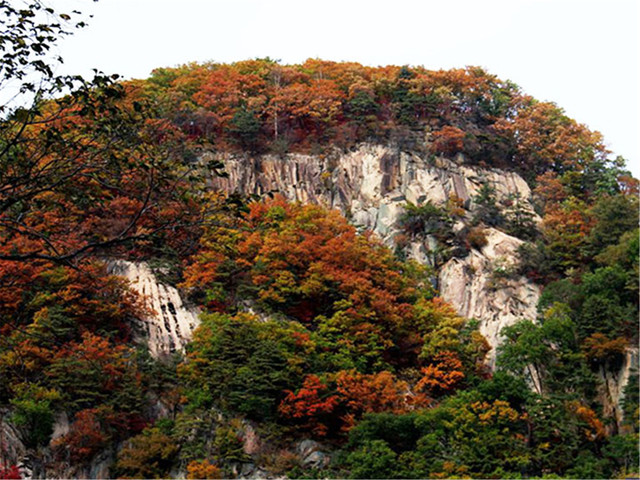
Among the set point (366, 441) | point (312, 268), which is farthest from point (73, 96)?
point (312, 268)

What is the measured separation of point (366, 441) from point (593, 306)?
888 cm

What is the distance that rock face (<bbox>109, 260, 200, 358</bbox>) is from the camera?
20391 mm

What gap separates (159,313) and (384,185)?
13162 millimetres

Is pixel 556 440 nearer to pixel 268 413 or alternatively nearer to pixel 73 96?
pixel 268 413

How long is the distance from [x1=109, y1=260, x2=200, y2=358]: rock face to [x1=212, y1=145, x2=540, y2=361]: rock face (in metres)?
5.81

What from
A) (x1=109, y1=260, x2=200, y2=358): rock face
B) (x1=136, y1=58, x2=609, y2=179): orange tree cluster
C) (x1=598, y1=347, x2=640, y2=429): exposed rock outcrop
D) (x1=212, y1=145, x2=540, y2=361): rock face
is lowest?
(x1=598, y1=347, x2=640, y2=429): exposed rock outcrop

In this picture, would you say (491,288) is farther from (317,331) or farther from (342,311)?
(317,331)

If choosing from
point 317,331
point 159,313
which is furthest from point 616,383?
point 159,313

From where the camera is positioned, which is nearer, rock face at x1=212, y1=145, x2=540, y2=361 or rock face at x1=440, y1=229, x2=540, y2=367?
rock face at x1=440, y1=229, x2=540, y2=367

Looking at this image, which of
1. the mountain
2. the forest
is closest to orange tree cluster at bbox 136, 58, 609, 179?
the mountain

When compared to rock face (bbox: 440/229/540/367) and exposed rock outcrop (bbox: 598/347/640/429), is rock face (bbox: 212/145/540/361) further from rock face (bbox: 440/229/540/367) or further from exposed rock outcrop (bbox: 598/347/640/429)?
exposed rock outcrop (bbox: 598/347/640/429)

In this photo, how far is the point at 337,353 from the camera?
20031 millimetres

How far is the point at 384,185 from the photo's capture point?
30.3 m

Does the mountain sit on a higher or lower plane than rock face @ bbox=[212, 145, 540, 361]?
lower
